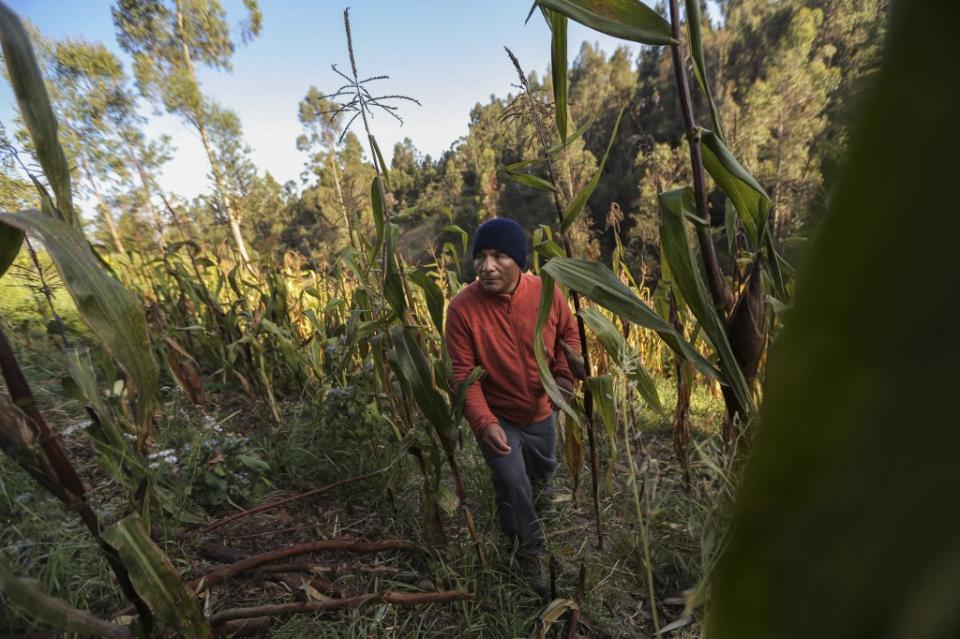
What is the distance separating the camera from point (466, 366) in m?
1.50

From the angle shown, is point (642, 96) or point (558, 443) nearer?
point (558, 443)

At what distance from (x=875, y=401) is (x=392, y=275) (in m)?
1.10

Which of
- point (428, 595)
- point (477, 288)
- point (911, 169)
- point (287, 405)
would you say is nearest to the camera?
point (911, 169)

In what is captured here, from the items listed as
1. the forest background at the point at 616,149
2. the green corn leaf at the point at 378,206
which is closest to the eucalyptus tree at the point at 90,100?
the forest background at the point at 616,149

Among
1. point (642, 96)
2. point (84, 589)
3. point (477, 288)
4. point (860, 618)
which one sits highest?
point (642, 96)

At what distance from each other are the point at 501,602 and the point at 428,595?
0.29 meters

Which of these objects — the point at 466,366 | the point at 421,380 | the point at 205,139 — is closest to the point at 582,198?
the point at 421,380

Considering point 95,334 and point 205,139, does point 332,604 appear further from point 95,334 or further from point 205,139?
point 205,139

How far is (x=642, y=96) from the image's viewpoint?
13.4 m

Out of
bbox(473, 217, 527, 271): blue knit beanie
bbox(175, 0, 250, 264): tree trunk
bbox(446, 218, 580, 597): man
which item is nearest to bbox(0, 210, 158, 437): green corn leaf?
bbox(446, 218, 580, 597): man

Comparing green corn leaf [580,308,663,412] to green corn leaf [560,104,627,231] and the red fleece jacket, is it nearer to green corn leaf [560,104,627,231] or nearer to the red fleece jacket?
green corn leaf [560,104,627,231]

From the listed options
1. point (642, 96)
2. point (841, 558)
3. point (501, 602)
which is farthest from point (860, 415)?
point (642, 96)

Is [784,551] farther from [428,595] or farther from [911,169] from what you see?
[428,595]

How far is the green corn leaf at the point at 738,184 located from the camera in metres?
0.68
